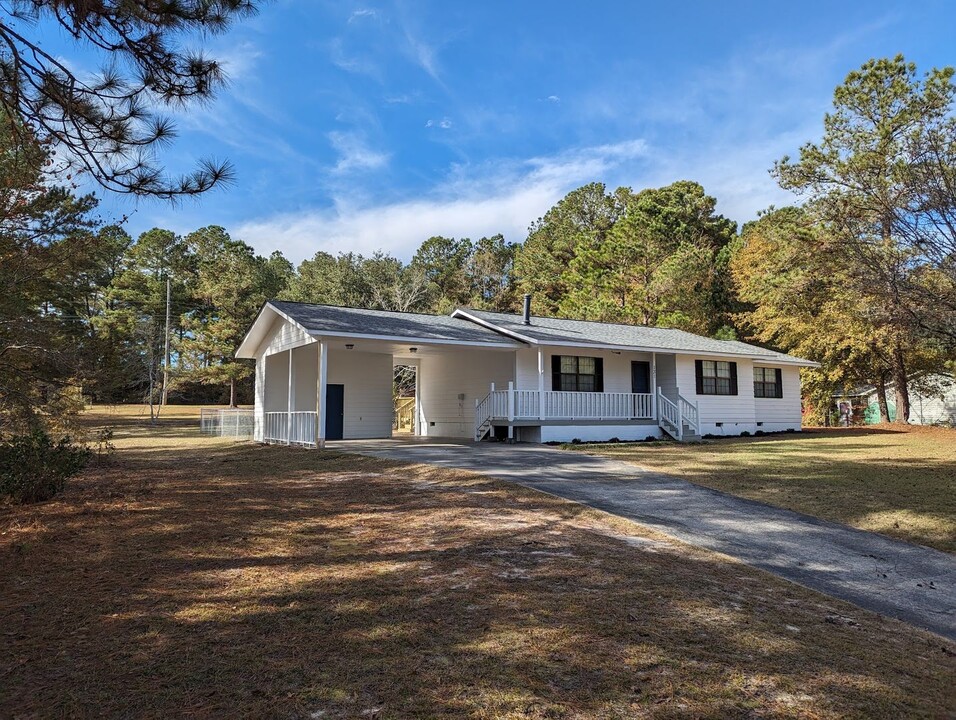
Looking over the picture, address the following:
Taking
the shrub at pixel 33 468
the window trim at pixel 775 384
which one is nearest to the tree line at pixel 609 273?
the shrub at pixel 33 468

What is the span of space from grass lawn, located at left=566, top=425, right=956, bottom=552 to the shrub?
943 cm

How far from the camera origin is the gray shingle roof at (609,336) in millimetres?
18422

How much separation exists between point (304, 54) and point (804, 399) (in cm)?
3227

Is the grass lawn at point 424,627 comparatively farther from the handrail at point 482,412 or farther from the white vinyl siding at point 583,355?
the white vinyl siding at point 583,355

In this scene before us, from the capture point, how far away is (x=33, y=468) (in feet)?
26.0

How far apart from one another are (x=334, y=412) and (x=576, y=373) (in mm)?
7867

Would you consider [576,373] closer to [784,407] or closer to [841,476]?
[841,476]

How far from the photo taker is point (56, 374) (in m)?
10.1

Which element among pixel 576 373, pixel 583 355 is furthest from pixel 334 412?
pixel 583 355

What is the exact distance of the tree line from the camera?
9891 millimetres

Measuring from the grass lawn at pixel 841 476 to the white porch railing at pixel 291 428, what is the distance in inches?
266

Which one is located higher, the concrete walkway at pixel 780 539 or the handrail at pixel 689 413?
the handrail at pixel 689 413

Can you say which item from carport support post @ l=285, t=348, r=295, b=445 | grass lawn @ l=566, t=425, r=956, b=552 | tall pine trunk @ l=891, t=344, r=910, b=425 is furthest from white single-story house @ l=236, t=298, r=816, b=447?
tall pine trunk @ l=891, t=344, r=910, b=425

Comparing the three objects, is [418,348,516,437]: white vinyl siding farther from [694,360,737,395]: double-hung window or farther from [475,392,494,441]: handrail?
[694,360,737,395]: double-hung window
